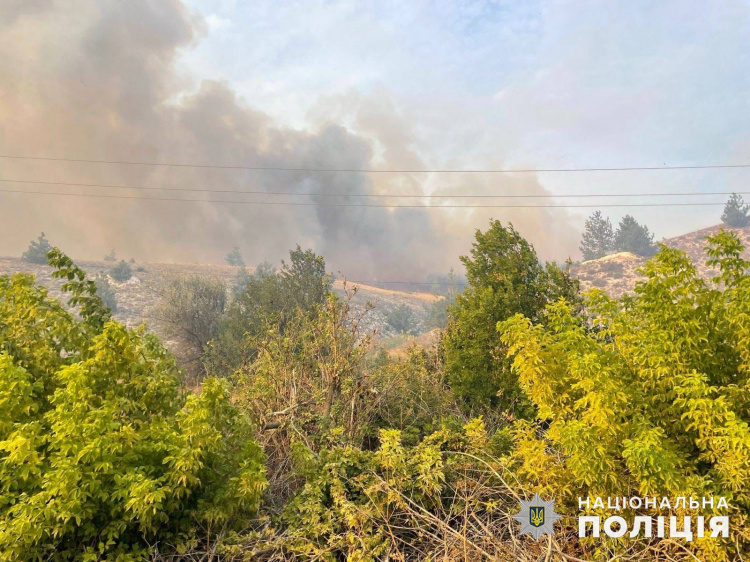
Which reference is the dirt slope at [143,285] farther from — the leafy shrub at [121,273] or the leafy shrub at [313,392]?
the leafy shrub at [313,392]

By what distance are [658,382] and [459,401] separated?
5.14 metres

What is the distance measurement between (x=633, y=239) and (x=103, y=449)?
96046mm

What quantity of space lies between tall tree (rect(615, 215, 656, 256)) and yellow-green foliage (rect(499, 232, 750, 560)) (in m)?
89.1

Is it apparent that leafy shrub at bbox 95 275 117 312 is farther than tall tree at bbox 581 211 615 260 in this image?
No

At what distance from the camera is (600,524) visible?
4.35m

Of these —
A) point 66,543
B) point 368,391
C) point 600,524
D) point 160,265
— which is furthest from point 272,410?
point 160,265

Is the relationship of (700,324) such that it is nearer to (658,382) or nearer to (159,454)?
(658,382)

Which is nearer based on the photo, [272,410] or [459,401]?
[272,410]

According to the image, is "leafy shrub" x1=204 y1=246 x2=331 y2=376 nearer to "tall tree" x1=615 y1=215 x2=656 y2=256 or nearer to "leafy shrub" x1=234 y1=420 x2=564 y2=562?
"leafy shrub" x1=234 y1=420 x2=564 y2=562

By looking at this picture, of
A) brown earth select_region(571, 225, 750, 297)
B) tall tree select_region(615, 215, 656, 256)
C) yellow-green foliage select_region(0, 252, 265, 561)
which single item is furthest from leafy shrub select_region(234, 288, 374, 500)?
tall tree select_region(615, 215, 656, 256)

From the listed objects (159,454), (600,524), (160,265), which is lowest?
(600,524)

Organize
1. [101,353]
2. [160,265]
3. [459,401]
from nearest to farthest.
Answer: [101,353] → [459,401] → [160,265]

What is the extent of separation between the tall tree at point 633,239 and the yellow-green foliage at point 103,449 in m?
92.1

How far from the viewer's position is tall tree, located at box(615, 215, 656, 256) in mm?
84062
